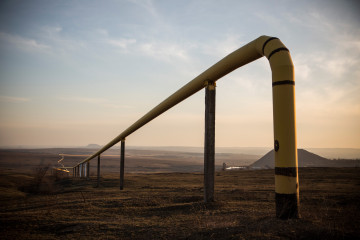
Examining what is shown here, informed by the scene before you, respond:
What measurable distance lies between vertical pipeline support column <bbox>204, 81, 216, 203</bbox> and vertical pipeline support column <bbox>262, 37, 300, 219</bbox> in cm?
195

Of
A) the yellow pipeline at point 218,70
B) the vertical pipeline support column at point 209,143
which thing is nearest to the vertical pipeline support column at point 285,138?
the yellow pipeline at point 218,70

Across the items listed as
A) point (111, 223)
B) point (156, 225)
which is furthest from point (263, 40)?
point (111, 223)

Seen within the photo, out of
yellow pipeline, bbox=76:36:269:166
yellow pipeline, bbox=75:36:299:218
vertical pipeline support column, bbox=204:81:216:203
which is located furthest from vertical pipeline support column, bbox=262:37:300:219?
vertical pipeline support column, bbox=204:81:216:203

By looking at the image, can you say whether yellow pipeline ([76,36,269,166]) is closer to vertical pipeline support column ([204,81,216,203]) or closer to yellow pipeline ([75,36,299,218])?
vertical pipeline support column ([204,81,216,203])

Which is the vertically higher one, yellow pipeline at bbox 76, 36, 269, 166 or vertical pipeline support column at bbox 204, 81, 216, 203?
yellow pipeline at bbox 76, 36, 269, 166

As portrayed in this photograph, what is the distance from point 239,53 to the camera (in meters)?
4.18

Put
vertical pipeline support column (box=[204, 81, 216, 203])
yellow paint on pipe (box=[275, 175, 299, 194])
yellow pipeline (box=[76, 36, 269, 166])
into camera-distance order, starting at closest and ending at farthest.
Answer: yellow paint on pipe (box=[275, 175, 299, 194]) → yellow pipeline (box=[76, 36, 269, 166]) → vertical pipeline support column (box=[204, 81, 216, 203])

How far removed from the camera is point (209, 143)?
491cm

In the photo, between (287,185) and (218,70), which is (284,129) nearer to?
(287,185)

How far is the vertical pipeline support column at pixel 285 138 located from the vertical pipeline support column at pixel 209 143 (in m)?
1.95

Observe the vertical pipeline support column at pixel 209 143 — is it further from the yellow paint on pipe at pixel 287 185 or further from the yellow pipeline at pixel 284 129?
the yellow paint on pipe at pixel 287 185

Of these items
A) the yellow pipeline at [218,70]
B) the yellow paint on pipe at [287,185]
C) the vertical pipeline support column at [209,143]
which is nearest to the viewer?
the yellow paint on pipe at [287,185]

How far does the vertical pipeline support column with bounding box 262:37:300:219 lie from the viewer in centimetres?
280

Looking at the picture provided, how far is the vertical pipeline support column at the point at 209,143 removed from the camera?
15.5ft
